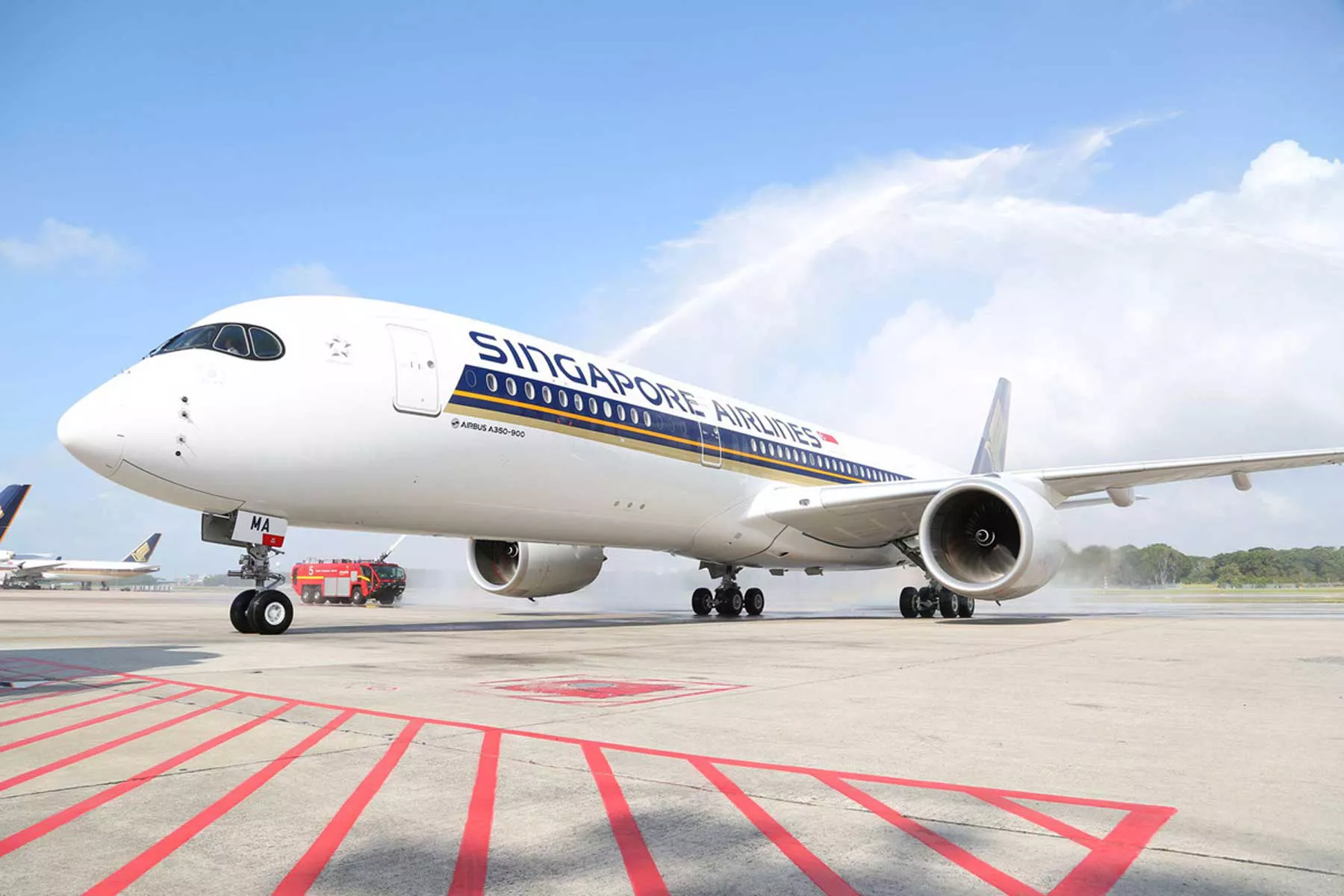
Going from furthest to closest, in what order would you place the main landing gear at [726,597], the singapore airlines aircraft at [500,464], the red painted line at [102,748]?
the main landing gear at [726,597] < the singapore airlines aircraft at [500,464] < the red painted line at [102,748]

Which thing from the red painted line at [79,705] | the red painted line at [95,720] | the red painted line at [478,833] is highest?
the red painted line at [79,705]

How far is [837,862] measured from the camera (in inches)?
95.5

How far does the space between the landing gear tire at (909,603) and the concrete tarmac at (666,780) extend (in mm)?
11937

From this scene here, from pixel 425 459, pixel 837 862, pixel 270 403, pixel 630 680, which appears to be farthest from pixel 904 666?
pixel 270 403

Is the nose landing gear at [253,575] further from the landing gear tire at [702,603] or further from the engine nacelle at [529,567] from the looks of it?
the landing gear tire at [702,603]

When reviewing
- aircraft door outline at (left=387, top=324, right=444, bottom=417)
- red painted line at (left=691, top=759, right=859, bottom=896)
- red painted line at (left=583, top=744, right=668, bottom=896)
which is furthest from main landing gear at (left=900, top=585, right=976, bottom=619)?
red painted line at (left=583, top=744, right=668, bottom=896)

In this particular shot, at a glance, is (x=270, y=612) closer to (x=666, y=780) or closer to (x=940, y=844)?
(x=666, y=780)

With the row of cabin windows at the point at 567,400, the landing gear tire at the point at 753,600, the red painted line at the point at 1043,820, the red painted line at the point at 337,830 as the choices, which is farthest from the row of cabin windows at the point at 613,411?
the red painted line at the point at 1043,820

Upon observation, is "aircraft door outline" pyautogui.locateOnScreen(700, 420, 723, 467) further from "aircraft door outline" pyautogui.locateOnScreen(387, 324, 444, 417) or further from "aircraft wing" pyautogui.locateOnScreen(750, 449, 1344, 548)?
"aircraft door outline" pyautogui.locateOnScreen(387, 324, 444, 417)

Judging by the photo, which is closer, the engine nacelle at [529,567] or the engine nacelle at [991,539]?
the engine nacelle at [991,539]

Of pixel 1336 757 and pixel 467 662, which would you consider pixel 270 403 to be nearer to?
pixel 467 662

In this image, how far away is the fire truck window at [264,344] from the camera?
33.0ft

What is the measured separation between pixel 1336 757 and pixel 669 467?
1113 cm

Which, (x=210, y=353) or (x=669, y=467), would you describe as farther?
(x=669, y=467)
